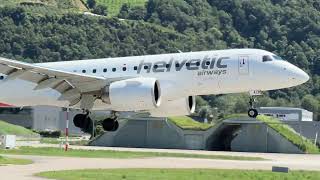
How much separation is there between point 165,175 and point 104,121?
221 inches

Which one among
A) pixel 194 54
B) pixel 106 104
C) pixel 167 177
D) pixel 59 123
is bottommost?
pixel 59 123

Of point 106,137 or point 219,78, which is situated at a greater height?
point 219,78

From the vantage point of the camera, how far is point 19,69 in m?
53.1

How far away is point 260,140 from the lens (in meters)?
123

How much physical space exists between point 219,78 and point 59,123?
126 metres

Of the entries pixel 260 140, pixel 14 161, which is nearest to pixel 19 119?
pixel 260 140

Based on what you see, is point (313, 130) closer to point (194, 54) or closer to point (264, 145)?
point (264, 145)

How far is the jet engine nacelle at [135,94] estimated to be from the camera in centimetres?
5244

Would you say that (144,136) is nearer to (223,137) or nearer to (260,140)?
(223,137)

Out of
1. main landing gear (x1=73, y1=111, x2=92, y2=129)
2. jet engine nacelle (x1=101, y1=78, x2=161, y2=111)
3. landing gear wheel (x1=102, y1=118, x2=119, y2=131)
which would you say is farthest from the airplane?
landing gear wheel (x1=102, y1=118, x2=119, y2=131)

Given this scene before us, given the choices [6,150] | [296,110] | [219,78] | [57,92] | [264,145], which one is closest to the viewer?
[219,78]

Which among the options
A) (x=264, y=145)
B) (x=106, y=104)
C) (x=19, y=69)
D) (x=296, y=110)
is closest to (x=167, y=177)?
(x=106, y=104)

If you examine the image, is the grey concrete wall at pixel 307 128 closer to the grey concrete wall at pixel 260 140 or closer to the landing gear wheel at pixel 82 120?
the grey concrete wall at pixel 260 140

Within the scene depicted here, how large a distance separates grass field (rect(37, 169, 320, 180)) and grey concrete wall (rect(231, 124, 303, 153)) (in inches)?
2263
